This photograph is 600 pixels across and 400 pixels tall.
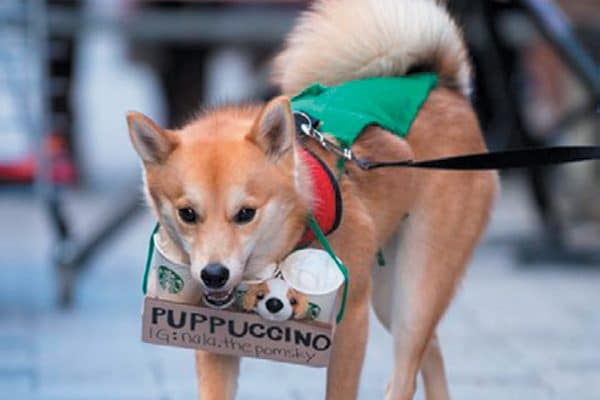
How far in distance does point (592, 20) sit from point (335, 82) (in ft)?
20.8

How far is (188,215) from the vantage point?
4000 millimetres

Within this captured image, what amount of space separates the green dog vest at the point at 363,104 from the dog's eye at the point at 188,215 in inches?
29.9

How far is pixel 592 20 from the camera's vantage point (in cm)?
1105

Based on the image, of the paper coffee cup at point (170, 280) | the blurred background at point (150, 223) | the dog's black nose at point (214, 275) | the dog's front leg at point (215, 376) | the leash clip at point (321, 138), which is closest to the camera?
the dog's black nose at point (214, 275)

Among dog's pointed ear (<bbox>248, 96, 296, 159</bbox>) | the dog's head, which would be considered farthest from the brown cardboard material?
dog's pointed ear (<bbox>248, 96, 296, 159</bbox>)

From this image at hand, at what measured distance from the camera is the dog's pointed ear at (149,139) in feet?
13.4

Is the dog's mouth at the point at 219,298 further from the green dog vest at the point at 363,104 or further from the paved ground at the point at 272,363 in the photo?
the paved ground at the point at 272,363

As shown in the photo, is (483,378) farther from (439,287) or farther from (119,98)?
(119,98)

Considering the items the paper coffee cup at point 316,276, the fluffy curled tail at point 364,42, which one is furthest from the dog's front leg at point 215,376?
the fluffy curled tail at point 364,42

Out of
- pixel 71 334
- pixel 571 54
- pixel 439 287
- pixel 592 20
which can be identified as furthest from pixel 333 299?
pixel 592 20

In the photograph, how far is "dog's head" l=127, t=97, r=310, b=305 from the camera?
13.0 feet

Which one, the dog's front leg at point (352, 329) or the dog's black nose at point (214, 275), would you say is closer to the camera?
the dog's black nose at point (214, 275)

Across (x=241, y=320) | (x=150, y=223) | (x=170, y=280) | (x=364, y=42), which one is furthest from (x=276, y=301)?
(x=150, y=223)

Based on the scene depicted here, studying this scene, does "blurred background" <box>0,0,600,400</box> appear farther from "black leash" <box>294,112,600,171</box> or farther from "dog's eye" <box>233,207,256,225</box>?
"dog's eye" <box>233,207,256,225</box>
